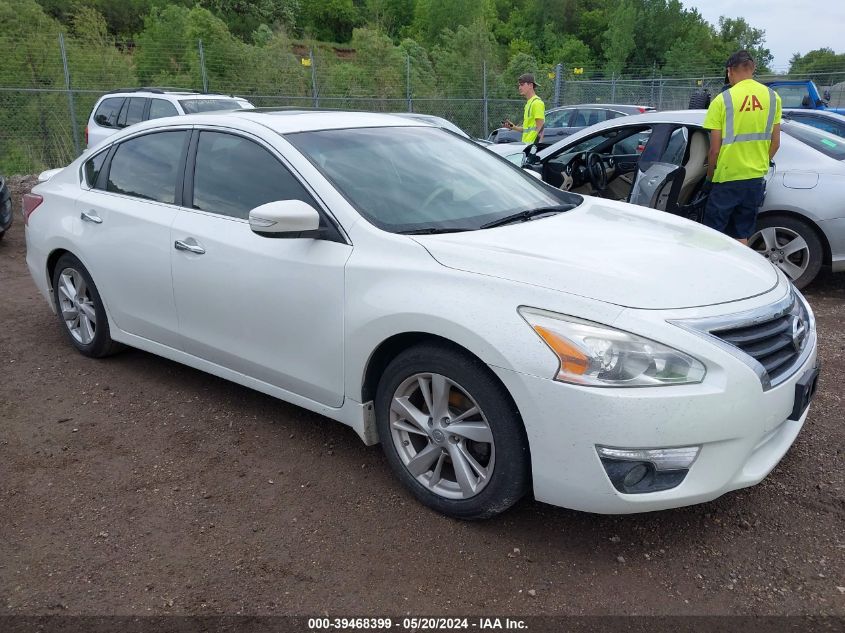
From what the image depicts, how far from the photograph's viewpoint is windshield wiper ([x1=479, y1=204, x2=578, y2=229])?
3.20 m

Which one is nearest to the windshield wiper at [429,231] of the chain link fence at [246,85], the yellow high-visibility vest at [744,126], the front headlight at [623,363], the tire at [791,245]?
the front headlight at [623,363]

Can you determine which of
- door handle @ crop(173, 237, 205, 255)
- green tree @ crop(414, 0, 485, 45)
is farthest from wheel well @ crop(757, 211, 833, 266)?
green tree @ crop(414, 0, 485, 45)

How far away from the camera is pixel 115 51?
1758cm

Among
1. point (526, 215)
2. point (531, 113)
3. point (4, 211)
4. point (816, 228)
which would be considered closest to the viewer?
point (526, 215)

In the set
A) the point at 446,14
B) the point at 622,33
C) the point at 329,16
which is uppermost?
the point at 329,16

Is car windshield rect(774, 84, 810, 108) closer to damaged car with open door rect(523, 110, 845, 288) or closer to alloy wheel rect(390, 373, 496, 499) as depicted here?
damaged car with open door rect(523, 110, 845, 288)

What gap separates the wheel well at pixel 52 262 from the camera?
4580mm

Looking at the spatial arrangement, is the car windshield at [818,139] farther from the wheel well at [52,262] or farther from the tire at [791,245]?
the wheel well at [52,262]

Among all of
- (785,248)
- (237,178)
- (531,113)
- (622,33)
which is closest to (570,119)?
(531,113)

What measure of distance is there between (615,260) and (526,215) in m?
0.74

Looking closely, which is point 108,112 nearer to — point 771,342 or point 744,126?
point 744,126

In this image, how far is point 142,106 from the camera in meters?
10.9

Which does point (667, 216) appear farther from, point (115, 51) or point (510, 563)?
point (115, 51)

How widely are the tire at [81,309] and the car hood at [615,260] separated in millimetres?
2573
